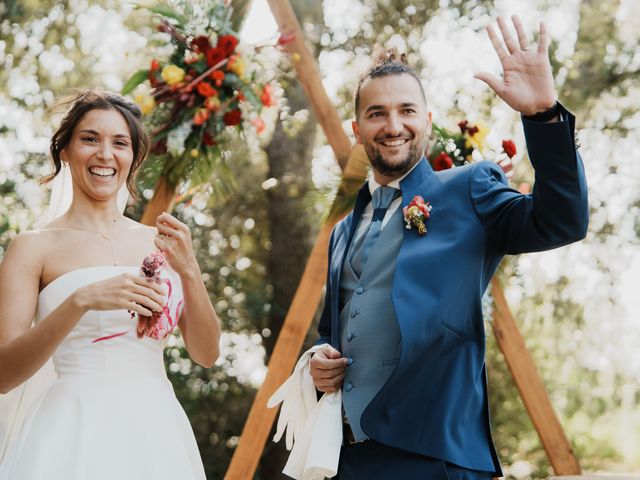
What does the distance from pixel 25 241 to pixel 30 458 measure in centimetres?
74

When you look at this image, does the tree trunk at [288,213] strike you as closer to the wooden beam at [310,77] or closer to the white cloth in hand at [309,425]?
the wooden beam at [310,77]

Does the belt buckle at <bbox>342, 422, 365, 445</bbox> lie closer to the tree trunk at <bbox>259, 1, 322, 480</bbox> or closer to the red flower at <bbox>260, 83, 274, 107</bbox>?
the red flower at <bbox>260, 83, 274, 107</bbox>

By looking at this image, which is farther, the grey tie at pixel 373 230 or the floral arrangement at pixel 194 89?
the floral arrangement at pixel 194 89

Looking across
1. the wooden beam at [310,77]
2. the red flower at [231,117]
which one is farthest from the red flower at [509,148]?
the red flower at [231,117]

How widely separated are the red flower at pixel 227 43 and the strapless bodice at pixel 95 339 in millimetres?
1942

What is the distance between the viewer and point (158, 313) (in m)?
2.81

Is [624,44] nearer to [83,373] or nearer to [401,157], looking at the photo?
[401,157]

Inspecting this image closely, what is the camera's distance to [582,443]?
1016 centimetres

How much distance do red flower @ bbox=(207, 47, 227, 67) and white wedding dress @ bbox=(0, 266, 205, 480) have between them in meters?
1.85

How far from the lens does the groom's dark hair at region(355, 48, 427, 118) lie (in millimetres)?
2717

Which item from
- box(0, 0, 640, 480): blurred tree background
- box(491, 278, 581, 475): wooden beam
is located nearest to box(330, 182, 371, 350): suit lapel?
box(491, 278, 581, 475): wooden beam

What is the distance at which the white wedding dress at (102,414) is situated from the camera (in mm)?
2779

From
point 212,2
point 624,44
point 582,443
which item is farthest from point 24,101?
point 582,443

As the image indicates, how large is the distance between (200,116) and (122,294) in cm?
210
